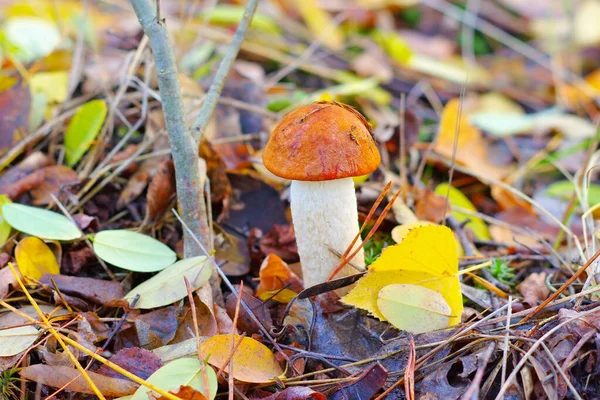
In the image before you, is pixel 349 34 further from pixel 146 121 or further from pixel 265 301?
pixel 265 301

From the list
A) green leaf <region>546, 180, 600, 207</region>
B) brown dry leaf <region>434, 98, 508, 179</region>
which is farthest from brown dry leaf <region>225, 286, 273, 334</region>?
green leaf <region>546, 180, 600, 207</region>

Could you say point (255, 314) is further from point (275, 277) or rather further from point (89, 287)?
point (89, 287)

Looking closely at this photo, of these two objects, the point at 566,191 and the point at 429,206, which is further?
the point at 566,191

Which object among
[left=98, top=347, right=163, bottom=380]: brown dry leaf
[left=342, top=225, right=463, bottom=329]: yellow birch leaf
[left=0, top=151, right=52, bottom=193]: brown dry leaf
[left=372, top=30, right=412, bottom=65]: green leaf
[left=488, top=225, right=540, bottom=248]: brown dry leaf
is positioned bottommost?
[left=488, top=225, right=540, bottom=248]: brown dry leaf

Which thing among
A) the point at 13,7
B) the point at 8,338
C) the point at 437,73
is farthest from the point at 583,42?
the point at 8,338

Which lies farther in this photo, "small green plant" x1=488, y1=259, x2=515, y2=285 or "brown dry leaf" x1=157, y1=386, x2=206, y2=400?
"small green plant" x1=488, y1=259, x2=515, y2=285

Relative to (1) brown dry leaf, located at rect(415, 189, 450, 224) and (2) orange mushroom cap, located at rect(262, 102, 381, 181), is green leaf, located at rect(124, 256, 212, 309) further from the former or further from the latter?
(1) brown dry leaf, located at rect(415, 189, 450, 224)

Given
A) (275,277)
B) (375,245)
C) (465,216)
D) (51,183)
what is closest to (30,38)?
(51,183)
